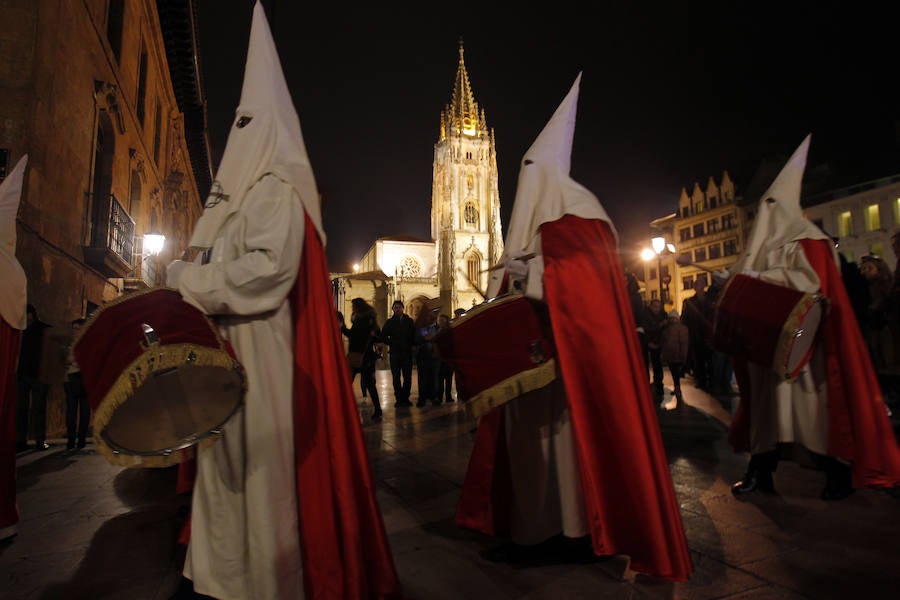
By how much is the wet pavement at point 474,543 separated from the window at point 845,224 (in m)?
38.0

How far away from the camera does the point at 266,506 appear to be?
6.81 feet

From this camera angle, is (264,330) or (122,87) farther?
(122,87)

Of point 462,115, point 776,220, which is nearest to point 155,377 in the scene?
point 776,220

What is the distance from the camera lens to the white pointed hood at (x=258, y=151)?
235cm

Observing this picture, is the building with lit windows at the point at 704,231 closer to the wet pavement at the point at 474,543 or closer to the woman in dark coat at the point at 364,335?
the woman in dark coat at the point at 364,335

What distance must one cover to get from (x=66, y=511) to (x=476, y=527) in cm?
307

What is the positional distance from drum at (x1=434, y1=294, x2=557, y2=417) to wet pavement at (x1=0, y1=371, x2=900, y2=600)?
0.89m

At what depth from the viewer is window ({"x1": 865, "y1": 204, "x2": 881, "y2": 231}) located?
3309 centimetres

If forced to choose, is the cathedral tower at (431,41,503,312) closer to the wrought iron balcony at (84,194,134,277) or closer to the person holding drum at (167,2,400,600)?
the wrought iron balcony at (84,194,134,277)

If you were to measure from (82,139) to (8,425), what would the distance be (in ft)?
28.3

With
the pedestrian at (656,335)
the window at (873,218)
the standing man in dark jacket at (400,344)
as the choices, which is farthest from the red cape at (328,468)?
the window at (873,218)

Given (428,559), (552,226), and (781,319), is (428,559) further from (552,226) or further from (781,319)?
(781,319)

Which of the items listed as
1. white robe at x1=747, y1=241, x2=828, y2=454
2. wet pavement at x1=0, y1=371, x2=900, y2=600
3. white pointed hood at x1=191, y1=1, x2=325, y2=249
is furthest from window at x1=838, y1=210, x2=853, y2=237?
white pointed hood at x1=191, y1=1, x2=325, y2=249

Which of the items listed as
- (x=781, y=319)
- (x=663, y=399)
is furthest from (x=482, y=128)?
(x=781, y=319)
